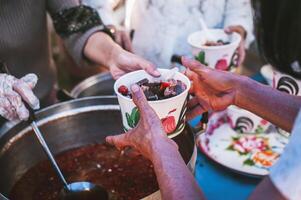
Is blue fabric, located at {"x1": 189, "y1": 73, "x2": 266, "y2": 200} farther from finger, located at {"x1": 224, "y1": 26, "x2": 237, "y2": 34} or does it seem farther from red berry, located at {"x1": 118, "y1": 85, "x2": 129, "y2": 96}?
finger, located at {"x1": 224, "y1": 26, "x2": 237, "y2": 34}

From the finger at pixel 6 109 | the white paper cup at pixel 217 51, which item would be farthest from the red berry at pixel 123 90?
the white paper cup at pixel 217 51

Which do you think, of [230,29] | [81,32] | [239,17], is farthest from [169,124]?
[239,17]

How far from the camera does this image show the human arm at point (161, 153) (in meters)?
0.83

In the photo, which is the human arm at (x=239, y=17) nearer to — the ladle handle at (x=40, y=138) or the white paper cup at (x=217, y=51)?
the white paper cup at (x=217, y=51)

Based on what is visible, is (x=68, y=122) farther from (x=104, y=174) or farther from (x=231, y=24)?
(x=231, y=24)

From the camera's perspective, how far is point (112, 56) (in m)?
1.50

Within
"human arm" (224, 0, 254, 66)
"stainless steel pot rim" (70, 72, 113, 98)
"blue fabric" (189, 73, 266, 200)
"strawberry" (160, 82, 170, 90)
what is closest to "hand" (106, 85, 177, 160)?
"strawberry" (160, 82, 170, 90)

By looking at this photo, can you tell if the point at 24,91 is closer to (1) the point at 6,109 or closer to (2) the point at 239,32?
(1) the point at 6,109

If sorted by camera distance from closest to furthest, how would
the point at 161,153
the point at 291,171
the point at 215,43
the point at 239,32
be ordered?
the point at 291,171, the point at 161,153, the point at 215,43, the point at 239,32

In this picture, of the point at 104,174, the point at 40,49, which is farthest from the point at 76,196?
the point at 40,49

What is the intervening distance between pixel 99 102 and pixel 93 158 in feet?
0.68

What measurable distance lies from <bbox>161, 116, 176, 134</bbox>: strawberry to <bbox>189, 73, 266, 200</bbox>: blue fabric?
0.38m

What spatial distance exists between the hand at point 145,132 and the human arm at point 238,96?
361mm

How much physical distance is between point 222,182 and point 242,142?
266 mm
